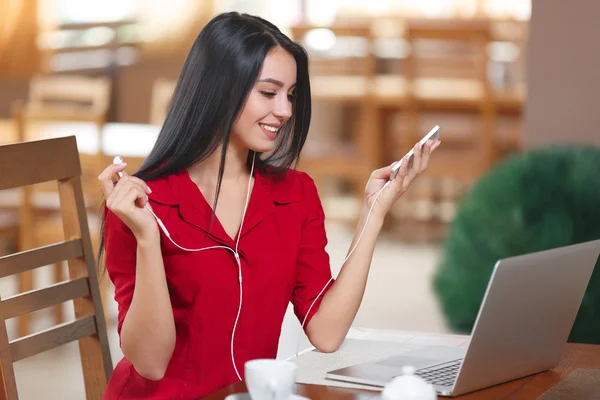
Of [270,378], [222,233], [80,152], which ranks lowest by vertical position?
[270,378]

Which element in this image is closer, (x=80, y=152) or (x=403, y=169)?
(x=403, y=169)

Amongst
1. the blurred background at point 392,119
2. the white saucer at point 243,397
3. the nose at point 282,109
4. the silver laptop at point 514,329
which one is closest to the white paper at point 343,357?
the silver laptop at point 514,329

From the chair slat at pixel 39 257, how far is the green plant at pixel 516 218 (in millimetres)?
1500

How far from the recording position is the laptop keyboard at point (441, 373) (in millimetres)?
1334

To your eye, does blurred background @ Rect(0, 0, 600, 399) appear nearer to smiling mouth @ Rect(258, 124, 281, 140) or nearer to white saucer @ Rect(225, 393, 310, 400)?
smiling mouth @ Rect(258, 124, 281, 140)

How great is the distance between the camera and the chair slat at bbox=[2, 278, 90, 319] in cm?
154

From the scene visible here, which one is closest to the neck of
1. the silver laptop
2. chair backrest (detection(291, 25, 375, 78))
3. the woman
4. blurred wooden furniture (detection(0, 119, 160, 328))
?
the woman

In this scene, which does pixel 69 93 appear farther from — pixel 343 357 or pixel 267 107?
pixel 343 357

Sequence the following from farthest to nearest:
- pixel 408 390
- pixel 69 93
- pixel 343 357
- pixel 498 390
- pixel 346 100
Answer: pixel 346 100
pixel 69 93
pixel 343 357
pixel 498 390
pixel 408 390

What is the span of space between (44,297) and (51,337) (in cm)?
6

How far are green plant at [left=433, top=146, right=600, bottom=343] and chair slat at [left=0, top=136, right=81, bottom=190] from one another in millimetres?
1513

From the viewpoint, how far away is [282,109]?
1.56 metres

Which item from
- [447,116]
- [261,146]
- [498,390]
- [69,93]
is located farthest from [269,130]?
[447,116]

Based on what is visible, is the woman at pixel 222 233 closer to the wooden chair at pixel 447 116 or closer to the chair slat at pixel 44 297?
the chair slat at pixel 44 297
